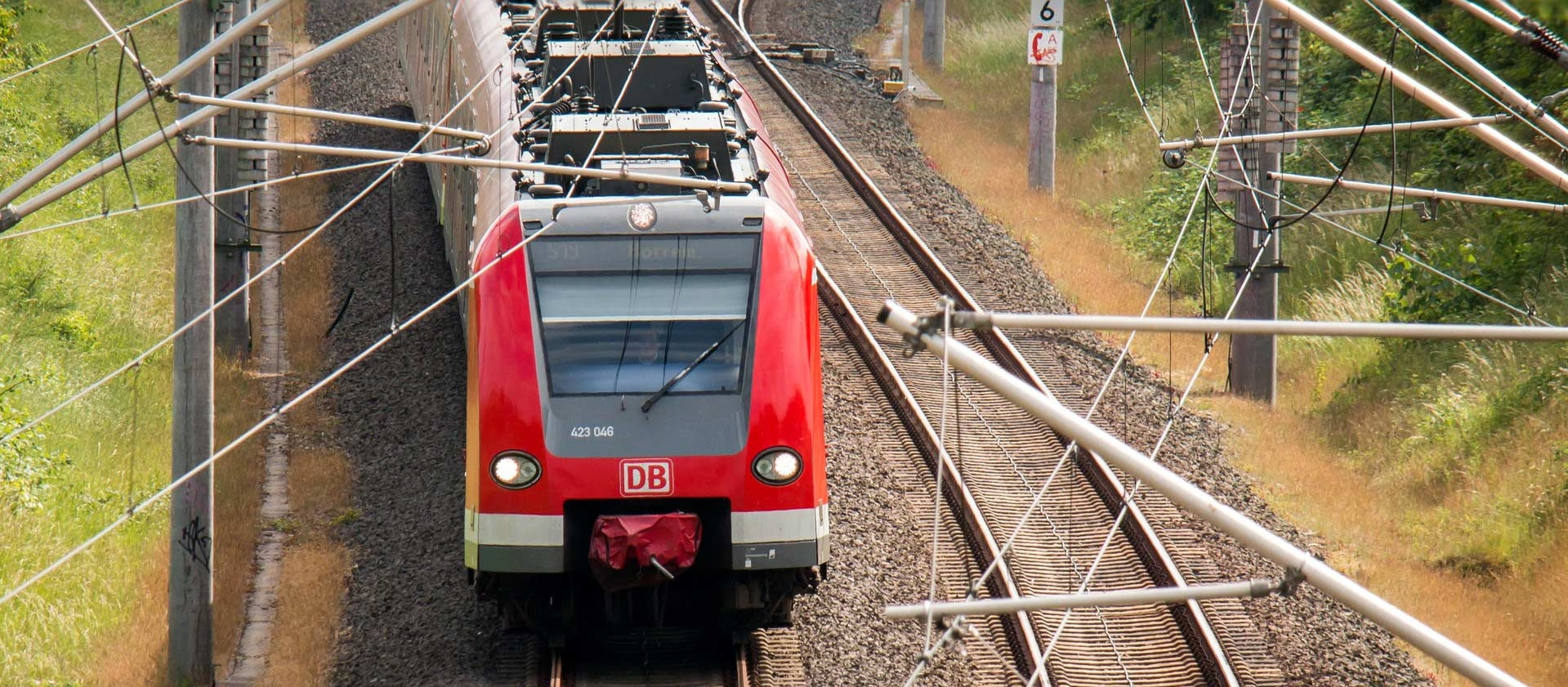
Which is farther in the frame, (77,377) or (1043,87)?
(1043,87)

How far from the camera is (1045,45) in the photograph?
2406cm

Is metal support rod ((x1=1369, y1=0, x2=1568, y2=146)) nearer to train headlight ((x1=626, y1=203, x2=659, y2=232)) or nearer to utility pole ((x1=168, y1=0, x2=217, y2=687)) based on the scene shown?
train headlight ((x1=626, y1=203, x2=659, y2=232))

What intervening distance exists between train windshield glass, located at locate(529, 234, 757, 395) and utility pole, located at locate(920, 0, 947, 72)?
849 inches

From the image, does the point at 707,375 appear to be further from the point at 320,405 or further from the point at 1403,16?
the point at 320,405

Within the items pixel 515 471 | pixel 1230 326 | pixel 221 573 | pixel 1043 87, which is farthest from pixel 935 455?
pixel 1043 87

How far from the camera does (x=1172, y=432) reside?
16.4 m

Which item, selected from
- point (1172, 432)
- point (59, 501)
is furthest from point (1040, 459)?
point (59, 501)

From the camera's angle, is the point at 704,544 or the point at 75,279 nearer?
the point at 704,544

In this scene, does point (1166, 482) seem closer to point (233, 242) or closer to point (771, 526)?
point (771, 526)

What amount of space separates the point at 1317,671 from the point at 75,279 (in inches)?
591

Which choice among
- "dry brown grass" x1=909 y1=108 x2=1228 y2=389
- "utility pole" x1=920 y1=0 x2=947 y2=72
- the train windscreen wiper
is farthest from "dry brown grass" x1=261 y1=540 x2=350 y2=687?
"utility pole" x1=920 y1=0 x2=947 y2=72

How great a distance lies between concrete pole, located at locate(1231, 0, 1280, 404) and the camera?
17562mm

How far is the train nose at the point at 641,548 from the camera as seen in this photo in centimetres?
1003

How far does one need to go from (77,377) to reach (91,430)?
1293 mm
